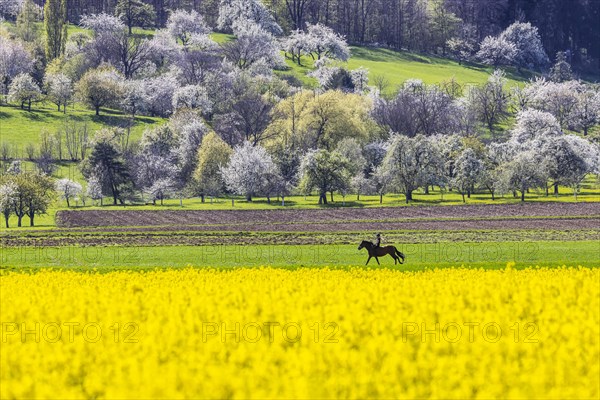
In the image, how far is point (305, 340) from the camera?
14.4 meters

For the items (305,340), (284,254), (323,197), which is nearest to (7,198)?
(323,197)

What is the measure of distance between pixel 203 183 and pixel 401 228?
143 ft

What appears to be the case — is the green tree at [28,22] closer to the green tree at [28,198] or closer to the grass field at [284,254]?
the green tree at [28,198]

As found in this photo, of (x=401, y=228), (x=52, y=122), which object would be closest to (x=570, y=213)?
(x=401, y=228)

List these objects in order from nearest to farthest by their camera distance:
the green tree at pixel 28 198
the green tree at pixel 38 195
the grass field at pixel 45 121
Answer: the green tree at pixel 28 198
the green tree at pixel 38 195
the grass field at pixel 45 121

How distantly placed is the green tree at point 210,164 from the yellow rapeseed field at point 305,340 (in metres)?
79.3

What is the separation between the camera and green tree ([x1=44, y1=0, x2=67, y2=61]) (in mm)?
148375

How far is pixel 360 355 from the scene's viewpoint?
13.2 m

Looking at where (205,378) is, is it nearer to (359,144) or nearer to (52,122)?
(359,144)

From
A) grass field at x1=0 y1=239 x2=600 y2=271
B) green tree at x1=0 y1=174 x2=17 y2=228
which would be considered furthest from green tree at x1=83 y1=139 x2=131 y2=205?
grass field at x1=0 y1=239 x2=600 y2=271

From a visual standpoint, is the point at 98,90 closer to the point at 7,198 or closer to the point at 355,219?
the point at 7,198

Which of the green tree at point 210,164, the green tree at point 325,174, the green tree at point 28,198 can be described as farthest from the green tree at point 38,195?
the green tree at point 325,174

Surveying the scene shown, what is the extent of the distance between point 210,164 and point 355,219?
38621 mm

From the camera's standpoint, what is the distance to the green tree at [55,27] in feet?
487
